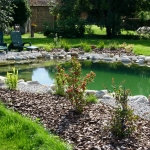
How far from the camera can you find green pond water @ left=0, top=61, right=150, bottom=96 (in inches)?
397

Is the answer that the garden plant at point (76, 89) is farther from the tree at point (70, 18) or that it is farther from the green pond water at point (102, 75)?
the tree at point (70, 18)

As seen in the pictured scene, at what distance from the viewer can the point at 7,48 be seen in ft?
47.3

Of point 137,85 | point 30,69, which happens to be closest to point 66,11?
point 30,69

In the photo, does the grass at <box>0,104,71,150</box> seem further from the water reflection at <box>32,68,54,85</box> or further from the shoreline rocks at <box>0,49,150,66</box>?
the shoreline rocks at <box>0,49,150,66</box>

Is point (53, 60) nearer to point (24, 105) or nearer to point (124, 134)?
point (24, 105)

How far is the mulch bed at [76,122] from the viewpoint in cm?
413

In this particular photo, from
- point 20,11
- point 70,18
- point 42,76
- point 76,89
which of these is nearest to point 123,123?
point 76,89

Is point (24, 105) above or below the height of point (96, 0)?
below

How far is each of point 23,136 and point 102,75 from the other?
7674mm

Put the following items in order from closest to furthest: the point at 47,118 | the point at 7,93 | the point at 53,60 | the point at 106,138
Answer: the point at 106,138 < the point at 47,118 < the point at 7,93 < the point at 53,60

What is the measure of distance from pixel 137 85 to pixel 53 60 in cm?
493

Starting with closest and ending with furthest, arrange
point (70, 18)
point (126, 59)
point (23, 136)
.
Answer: point (23, 136) < point (126, 59) < point (70, 18)

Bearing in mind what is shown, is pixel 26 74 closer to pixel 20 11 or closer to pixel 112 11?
pixel 112 11

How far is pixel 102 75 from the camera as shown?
11617 mm
